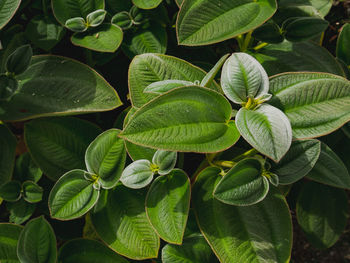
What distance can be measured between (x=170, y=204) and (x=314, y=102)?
41cm

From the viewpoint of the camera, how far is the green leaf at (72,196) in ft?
3.01

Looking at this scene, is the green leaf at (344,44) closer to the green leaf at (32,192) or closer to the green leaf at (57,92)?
the green leaf at (57,92)

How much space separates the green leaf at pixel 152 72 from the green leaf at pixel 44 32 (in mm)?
338

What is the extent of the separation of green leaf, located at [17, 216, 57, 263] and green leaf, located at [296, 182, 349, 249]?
0.79 meters

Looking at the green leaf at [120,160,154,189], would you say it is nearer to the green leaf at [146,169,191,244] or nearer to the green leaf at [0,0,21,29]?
the green leaf at [146,169,191,244]

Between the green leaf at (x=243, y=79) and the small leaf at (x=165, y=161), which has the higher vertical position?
the green leaf at (x=243, y=79)

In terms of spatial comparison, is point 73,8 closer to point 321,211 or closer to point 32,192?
point 32,192

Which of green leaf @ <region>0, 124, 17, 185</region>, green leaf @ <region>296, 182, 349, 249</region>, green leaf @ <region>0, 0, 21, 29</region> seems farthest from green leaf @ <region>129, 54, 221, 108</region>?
green leaf @ <region>296, 182, 349, 249</region>

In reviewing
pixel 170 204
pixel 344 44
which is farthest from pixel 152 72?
pixel 344 44

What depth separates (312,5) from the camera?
122 centimetres

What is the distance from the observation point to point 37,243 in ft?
3.22

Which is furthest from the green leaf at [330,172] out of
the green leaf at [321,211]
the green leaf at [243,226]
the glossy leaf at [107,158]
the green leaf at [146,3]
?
the green leaf at [146,3]

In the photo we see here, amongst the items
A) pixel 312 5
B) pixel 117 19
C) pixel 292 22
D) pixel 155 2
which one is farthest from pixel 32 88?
pixel 312 5

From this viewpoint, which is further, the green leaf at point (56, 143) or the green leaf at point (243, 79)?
the green leaf at point (56, 143)
